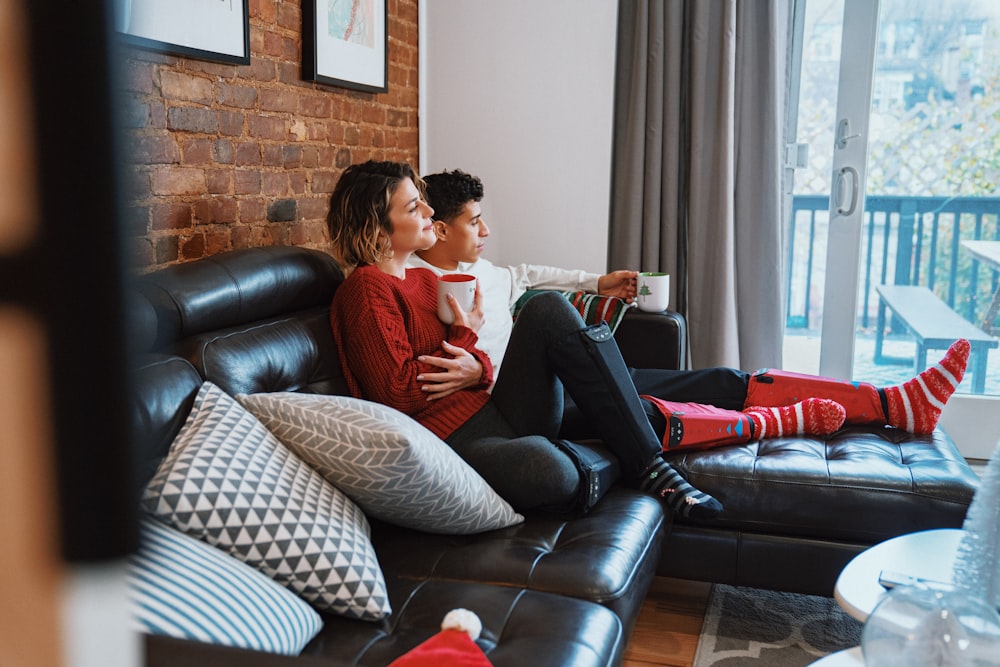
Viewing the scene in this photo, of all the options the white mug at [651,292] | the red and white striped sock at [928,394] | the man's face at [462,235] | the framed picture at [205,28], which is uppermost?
the framed picture at [205,28]

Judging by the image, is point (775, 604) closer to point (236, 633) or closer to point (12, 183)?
point (236, 633)

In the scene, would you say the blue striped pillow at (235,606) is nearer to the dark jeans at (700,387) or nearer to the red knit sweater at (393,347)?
the red knit sweater at (393,347)

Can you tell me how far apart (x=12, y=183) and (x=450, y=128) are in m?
3.71

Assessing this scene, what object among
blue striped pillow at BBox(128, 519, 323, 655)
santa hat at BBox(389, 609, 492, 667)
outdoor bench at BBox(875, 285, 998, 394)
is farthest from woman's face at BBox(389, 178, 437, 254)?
outdoor bench at BBox(875, 285, 998, 394)

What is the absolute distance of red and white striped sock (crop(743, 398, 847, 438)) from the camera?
97.7 inches

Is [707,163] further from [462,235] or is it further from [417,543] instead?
[417,543]

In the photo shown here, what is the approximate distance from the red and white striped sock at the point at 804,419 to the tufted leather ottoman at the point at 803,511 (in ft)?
0.68

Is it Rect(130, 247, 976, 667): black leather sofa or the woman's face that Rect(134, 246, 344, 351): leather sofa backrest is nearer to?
Rect(130, 247, 976, 667): black leather sofa

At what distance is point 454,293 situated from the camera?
224 cm

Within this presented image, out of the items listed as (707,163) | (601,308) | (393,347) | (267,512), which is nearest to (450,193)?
(601,308)

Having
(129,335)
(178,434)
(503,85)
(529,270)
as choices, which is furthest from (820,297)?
(129,335)

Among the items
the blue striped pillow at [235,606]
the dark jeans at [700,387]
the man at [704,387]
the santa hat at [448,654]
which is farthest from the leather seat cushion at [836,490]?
the santa hat at [448,654]

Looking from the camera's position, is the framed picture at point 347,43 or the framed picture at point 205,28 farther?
the framed picture at point 347,43

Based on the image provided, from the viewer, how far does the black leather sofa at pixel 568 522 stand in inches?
58.2
